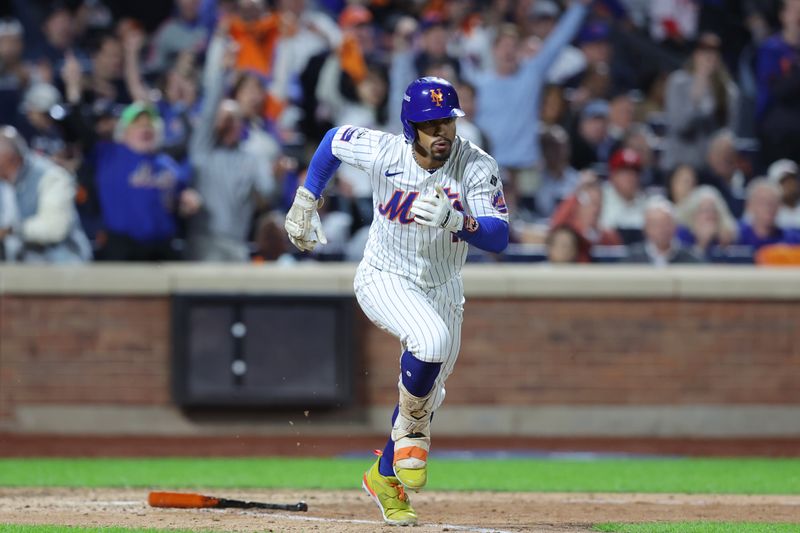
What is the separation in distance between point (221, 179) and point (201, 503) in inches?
196

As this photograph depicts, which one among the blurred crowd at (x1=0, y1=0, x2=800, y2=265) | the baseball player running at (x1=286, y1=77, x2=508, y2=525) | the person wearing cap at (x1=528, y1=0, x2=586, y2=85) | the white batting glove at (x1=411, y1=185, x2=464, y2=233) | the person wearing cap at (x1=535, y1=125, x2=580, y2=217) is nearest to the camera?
the white batting glove at (x1=411, y1=185, x2=464, y2=233)

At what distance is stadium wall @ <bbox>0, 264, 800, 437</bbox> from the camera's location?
10.9m

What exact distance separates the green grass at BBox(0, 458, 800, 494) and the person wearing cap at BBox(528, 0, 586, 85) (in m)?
4.81

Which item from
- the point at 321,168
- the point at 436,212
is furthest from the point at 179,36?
the point at 436,212

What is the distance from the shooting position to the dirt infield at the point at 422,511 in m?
6.24

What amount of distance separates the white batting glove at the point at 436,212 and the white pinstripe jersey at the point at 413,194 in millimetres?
322

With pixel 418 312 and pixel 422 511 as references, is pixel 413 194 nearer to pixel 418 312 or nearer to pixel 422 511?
pixel 418 312

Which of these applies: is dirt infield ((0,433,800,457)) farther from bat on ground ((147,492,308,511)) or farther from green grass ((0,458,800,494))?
bat on ground ((147,492,308,511))

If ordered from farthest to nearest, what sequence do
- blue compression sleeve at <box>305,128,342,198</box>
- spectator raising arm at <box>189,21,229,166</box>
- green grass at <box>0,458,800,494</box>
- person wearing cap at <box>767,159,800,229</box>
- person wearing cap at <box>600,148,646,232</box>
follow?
person wearing cap at <box>767,159,800,229</box> → person wearing cap at <box>600,148,646,232</box> → spectator raising arm at <box>189,21,229,166</box> → green grass at <box>0,458,800,494</box> → blue compression sleeve at <box>305,128,342,198</box>

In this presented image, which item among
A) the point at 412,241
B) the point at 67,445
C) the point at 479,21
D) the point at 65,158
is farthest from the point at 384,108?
the point at 412,241

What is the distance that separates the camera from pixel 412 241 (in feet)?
20.1

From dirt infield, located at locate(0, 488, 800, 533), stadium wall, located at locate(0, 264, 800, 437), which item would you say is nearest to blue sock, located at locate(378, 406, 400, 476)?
dirt infield, located at locate(0, 488, 800, 533)

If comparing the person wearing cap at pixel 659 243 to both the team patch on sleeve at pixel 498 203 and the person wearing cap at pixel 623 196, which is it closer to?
the person wearing cap at pixel 623 196

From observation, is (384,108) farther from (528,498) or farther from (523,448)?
(528,498)
